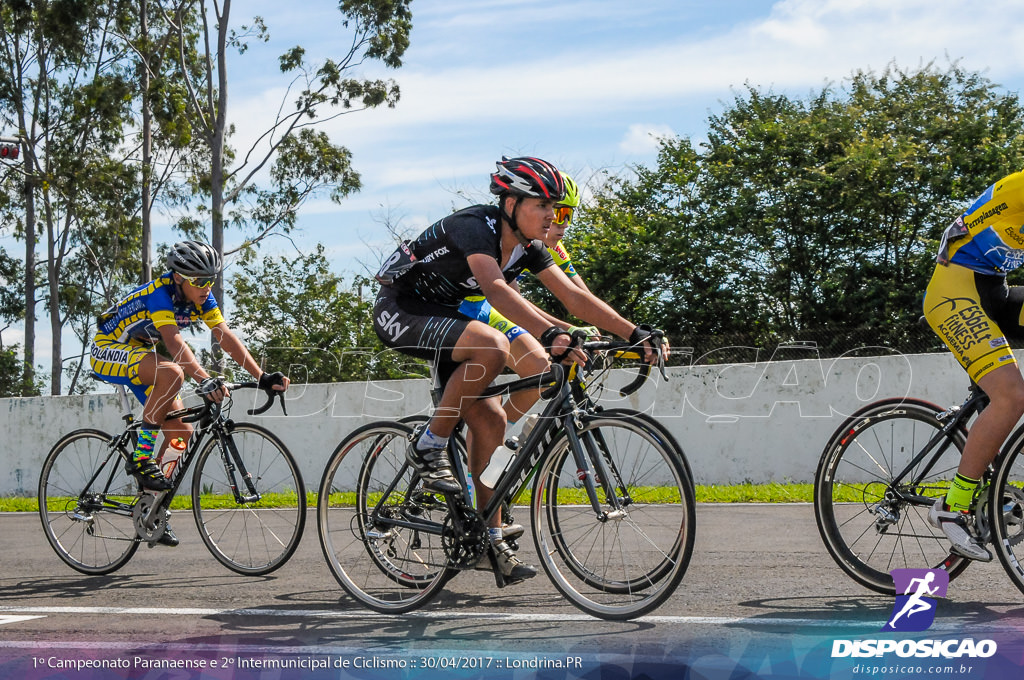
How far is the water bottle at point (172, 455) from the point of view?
6.82 m

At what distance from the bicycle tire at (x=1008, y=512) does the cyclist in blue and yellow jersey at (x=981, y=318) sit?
80 millimetres

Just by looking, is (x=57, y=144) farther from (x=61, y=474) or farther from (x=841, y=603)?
(x=841, y=603)

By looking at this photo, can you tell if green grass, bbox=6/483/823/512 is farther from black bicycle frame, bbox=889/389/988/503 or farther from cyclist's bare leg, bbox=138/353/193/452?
black bicycle frame, bbox=889/389/988/503

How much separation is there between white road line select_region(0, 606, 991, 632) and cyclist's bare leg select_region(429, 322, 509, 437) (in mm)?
843

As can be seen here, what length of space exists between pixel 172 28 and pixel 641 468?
2963 cm

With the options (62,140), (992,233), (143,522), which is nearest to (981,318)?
(992,233)

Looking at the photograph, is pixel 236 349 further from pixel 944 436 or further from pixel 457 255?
pixel 944 436

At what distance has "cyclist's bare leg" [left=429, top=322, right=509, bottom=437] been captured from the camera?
4.67 m

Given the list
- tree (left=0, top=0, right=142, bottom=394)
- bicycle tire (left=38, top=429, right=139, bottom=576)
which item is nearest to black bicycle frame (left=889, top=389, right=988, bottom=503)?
bicycle tire (left=38, top=429, right=139, bottom=576)

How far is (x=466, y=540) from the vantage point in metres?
4.74

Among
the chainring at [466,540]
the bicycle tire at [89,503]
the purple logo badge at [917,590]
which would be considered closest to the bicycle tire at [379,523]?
the chainring at [466,540]

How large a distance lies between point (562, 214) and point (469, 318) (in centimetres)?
70

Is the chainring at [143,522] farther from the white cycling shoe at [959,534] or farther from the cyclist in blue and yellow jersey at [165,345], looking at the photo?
the white cycling shoe at [959,534]

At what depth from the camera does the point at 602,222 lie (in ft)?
64.8
